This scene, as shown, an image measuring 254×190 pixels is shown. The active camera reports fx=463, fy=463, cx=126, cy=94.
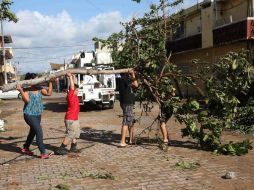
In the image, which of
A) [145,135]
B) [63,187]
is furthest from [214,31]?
[63,187]

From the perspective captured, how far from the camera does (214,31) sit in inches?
1122

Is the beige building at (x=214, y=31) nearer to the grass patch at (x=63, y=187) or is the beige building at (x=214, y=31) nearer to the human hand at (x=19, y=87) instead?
the human hand at (x=19, y=87)

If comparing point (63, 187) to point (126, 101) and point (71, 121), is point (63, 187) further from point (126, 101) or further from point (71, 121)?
point (126, 101)

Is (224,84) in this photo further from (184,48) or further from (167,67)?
(184,48)

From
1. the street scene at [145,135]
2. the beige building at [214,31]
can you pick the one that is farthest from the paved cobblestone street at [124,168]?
the beige building at [214,31]

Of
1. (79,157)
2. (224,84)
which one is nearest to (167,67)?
(224,84)

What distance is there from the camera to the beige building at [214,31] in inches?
984

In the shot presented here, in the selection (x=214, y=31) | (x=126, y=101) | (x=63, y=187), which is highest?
(x=214, y=31)

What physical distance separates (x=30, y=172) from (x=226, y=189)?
3.69 m

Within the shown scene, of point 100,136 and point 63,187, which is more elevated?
point 100,136

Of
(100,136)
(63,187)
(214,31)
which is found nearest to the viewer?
(63,187)

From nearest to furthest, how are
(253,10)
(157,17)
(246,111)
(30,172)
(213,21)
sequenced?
(30,172), (157,17), (246,111), (253,10), (213,21)

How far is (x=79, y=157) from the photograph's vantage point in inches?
396

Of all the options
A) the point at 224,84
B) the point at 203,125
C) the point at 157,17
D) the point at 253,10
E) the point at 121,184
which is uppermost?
the point at 253,10
